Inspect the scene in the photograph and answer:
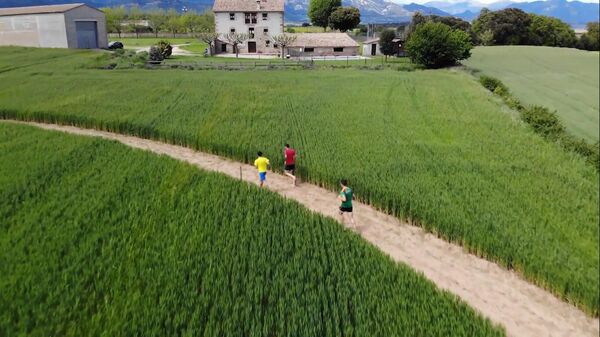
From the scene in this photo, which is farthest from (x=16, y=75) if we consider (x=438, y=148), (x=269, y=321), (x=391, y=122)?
(x=269, y=321)

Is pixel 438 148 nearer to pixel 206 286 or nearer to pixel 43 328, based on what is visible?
pixel 206 286

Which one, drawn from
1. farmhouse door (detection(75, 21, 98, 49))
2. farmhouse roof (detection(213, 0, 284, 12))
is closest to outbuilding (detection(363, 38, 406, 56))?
farmhouse roof (detection(213, 0, 284, 12))

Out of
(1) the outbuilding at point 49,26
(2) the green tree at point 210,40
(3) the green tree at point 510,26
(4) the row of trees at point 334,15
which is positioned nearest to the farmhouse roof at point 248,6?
(2) the green tree at point 210,40

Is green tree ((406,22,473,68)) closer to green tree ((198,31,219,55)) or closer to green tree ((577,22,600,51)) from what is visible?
green tree ((198,31,219,55))

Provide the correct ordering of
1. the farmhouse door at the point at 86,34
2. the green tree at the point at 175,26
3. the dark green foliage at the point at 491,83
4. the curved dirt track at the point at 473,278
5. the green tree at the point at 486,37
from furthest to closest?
the green tree at the point at 175,26 → the green tree at the point at 486,37 → the farmhouse door at the point at 86,34 → the dark green foliage at the point at 491,83 → the curved dirt track at the point at 473,278

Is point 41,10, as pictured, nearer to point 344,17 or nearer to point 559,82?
point 344,17

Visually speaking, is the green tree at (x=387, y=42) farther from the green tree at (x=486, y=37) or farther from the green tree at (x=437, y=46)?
the green tree at (x=486, y=37)

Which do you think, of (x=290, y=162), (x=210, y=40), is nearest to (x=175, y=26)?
(x=210, y=40)
